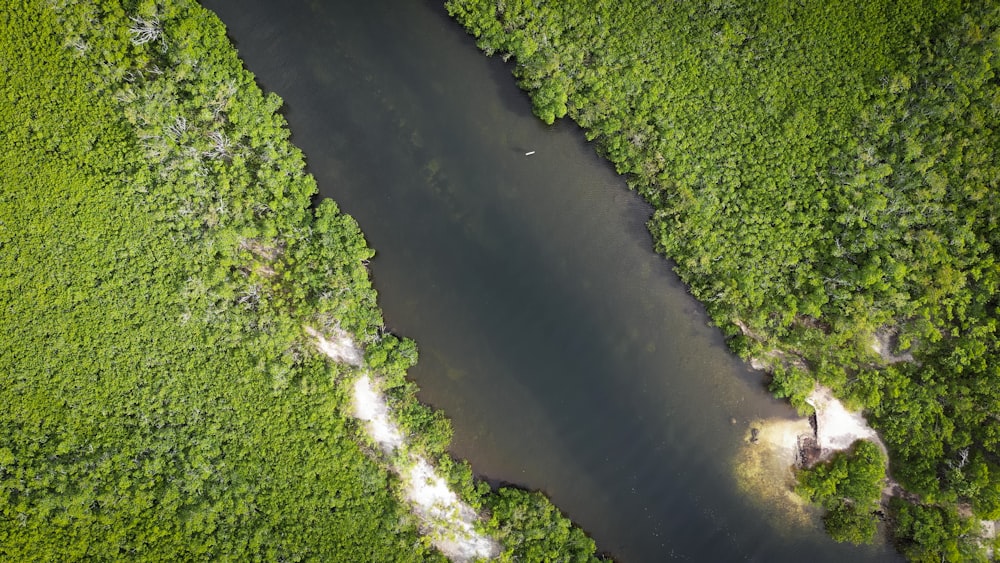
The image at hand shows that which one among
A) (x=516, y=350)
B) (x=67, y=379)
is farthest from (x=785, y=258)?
(x=67, y=379)

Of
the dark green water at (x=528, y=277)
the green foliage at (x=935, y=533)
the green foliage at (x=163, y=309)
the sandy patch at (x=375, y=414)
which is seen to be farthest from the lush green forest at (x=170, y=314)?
the green foliage at (x=935, y=533)

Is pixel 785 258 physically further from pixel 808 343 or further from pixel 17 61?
pixel 17 61

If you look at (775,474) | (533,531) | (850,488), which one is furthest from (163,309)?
(850,488)

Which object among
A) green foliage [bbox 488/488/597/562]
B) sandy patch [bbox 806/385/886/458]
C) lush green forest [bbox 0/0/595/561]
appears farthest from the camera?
sandy patch [bbox 806/385/886/458]

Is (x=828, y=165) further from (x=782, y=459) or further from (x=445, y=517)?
(x=445, y=517)

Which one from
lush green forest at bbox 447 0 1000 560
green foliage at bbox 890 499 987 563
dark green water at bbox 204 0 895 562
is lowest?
dark green water at bbox 204 0 895 562

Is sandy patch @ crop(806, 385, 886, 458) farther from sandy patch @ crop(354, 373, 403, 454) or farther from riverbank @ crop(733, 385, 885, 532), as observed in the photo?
sandy patch @ crop(354, 373, 403, 454)

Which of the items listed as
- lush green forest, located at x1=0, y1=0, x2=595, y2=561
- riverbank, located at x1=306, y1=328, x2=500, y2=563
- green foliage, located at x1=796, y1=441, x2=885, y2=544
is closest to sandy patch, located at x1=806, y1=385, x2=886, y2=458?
green foliage, located at x1=796, y1=441, x2=885, y2=544
